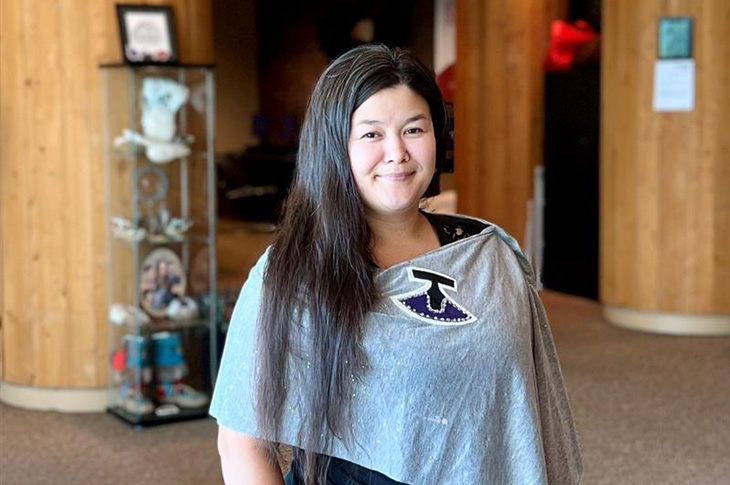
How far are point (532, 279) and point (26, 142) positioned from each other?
3.74 m

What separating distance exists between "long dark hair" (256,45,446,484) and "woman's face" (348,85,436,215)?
1 cm

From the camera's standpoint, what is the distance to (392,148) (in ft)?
5.54

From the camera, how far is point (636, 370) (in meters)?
6.00

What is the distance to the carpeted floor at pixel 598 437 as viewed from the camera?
433cm

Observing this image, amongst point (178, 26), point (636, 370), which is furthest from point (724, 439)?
point (178, 26)

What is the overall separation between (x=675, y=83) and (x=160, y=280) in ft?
11.3

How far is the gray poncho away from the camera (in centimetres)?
167

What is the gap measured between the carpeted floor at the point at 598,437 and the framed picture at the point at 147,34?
162cm

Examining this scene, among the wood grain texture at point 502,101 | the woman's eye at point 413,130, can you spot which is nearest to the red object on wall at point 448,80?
the wood grain texture at point 502,101

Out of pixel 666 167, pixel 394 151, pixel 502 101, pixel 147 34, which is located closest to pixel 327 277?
pixel 394 151

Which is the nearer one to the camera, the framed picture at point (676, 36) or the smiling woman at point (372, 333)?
the smiling woman at point (372, 333)

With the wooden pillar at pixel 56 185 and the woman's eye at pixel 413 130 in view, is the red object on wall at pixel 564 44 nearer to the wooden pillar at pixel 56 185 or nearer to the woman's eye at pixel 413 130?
the wooden pillar at pixel 56 185

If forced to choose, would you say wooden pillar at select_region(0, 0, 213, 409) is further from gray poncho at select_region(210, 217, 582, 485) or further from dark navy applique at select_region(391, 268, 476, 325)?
dark navy applique at select_region(391, 268, 476, 325)

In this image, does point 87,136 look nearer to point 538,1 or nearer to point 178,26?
point 178,26
